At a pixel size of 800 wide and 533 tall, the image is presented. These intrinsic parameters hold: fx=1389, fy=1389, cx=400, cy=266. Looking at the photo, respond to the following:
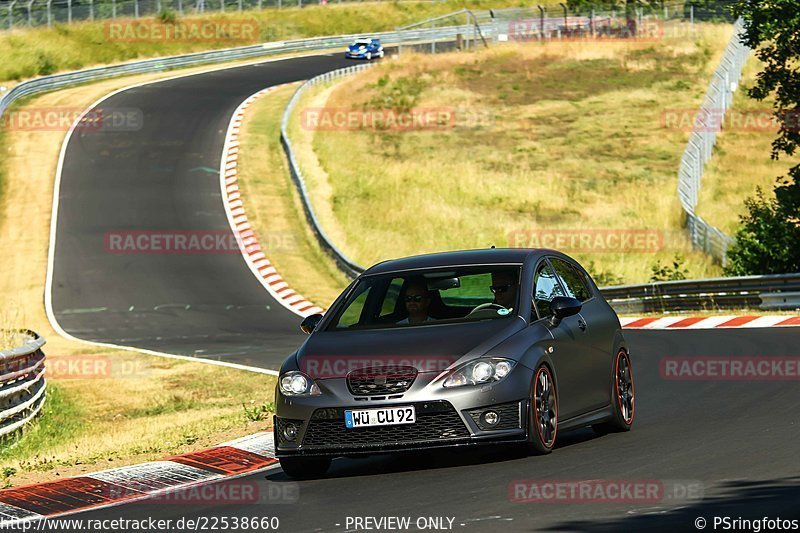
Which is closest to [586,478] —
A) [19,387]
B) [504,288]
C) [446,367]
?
[446,367]

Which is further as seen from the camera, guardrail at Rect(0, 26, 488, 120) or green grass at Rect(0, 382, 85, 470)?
guardrail at Rect(0, 26, 488, 120)

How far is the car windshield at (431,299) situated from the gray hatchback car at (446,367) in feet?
0.04

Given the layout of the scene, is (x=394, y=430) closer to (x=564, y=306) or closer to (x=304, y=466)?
(x=304, y=466)

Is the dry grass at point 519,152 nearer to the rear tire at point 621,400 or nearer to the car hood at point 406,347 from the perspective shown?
the rear tire at point 621,400

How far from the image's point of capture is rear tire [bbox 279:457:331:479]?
33.1ft

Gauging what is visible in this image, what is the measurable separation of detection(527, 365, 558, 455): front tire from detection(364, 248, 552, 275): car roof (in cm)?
118

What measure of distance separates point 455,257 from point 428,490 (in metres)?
2.75

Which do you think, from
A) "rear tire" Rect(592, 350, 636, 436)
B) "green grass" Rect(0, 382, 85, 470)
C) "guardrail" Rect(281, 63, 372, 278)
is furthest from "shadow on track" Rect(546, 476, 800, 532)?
"guardrail" Rect(281, 63, 372, 278)

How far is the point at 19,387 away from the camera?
1622 cm

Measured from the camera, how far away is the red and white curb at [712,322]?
22547 mm

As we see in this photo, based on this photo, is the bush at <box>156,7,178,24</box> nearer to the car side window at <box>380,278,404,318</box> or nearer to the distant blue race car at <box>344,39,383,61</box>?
the distant blue race car at <box>344,39,383,61</box>

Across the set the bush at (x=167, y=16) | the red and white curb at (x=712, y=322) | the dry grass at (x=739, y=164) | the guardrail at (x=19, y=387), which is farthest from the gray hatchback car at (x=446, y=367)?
the bush at (x=167, y=16)

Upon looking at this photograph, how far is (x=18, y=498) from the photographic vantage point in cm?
988

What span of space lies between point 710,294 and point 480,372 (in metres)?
17.5
